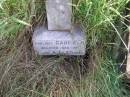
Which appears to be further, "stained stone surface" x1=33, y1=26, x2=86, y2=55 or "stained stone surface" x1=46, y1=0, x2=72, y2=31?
"stained stone surface" x1=33, y1=26, x2=86, y2=55

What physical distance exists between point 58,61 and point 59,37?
144mm

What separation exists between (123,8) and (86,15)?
21 centimetres

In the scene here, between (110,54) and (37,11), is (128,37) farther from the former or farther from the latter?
(37,11)

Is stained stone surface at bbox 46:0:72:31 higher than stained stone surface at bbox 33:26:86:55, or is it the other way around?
stained stone surface at bbox 46:0:72:31

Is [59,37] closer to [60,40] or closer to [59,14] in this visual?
[60,40]

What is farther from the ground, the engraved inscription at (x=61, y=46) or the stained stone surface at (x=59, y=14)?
the stained stone surface at (x=59, y=14)

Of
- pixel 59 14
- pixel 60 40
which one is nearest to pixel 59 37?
pixel 60 40

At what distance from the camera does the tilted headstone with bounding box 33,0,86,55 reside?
1472mm

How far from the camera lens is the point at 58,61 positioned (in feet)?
5.25

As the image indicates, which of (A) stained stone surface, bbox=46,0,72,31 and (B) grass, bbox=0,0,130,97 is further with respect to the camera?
(B) grass, bbox=0,0,130,97

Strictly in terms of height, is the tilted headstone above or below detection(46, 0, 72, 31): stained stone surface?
below

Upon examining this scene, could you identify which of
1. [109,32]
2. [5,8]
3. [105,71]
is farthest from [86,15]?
[5,8]

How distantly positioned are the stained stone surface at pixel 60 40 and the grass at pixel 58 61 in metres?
0.05

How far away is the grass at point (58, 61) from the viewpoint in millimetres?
1533
